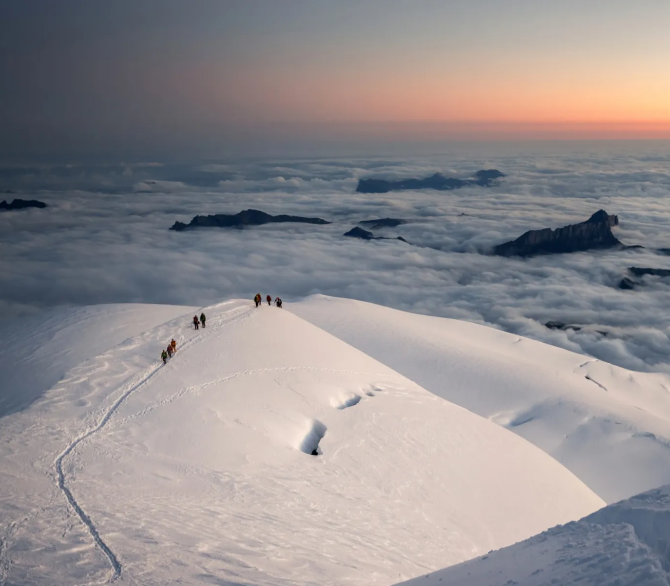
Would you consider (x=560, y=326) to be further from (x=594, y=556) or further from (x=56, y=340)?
(x=594, y=556)

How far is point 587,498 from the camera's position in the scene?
27.9 meters

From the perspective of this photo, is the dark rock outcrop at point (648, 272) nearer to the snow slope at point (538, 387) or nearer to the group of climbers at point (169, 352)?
the snow slope at point (538, 387)

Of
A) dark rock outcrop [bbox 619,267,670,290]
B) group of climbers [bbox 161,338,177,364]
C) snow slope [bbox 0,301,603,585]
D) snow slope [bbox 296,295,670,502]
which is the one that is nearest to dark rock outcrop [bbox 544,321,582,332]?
dark rock outcrop [bbox 619,267,670,290]

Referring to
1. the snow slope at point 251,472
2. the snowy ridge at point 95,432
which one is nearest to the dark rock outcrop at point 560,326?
the snow slope at point 251,472

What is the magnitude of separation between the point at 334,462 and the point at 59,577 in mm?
12734

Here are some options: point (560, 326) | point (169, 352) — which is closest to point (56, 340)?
point (169, 352)

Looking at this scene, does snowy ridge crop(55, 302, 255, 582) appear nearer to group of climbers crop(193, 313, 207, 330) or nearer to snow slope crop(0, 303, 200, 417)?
group of climbers crop(193, 313, 207, 330)

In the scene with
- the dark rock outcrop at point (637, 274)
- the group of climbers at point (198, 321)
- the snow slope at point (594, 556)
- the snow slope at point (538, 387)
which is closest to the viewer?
the snow slope at point (594, 556)

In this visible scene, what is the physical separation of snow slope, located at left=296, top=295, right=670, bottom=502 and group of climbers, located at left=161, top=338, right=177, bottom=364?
78.5 ft

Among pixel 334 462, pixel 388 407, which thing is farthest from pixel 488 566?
pixel 388 407

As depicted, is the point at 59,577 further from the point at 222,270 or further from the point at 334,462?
the point at 222,270

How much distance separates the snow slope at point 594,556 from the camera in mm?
9430

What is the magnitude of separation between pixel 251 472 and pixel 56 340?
20867 millimetres

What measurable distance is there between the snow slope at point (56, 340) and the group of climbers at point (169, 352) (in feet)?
16.6
